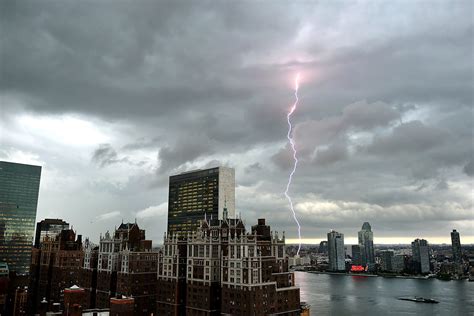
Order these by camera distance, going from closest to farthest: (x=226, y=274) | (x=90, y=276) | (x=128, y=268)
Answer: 1. (x=226, y=274)
2. (x=128, y=268)
3. (x=90, y=276)

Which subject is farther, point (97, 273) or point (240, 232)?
point (97, 273)

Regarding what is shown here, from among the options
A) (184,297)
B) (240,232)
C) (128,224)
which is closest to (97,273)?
(128,224)

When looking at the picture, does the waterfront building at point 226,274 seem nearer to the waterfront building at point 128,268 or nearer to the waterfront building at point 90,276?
the waterfront building at point 128,268

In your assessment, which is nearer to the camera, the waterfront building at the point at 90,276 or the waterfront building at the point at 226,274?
the waterfront building at the point at 226,274

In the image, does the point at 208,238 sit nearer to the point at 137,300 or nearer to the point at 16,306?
the point at 137,300

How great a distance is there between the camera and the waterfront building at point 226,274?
132m

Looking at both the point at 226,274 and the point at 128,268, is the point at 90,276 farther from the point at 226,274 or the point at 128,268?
the point at 226,274

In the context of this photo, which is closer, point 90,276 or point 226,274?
point 226,274

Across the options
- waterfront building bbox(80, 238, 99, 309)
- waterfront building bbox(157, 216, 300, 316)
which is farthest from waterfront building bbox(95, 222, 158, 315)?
waterfront building bbox(157, 216, 300, 316)

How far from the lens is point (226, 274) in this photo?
139 m

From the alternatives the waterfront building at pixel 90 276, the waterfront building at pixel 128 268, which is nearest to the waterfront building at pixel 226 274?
the waterfront building at pixel 128 268

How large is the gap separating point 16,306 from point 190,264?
85.7 m

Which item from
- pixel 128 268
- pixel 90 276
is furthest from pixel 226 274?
pixel 90 276

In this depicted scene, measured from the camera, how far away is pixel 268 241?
146 metres
